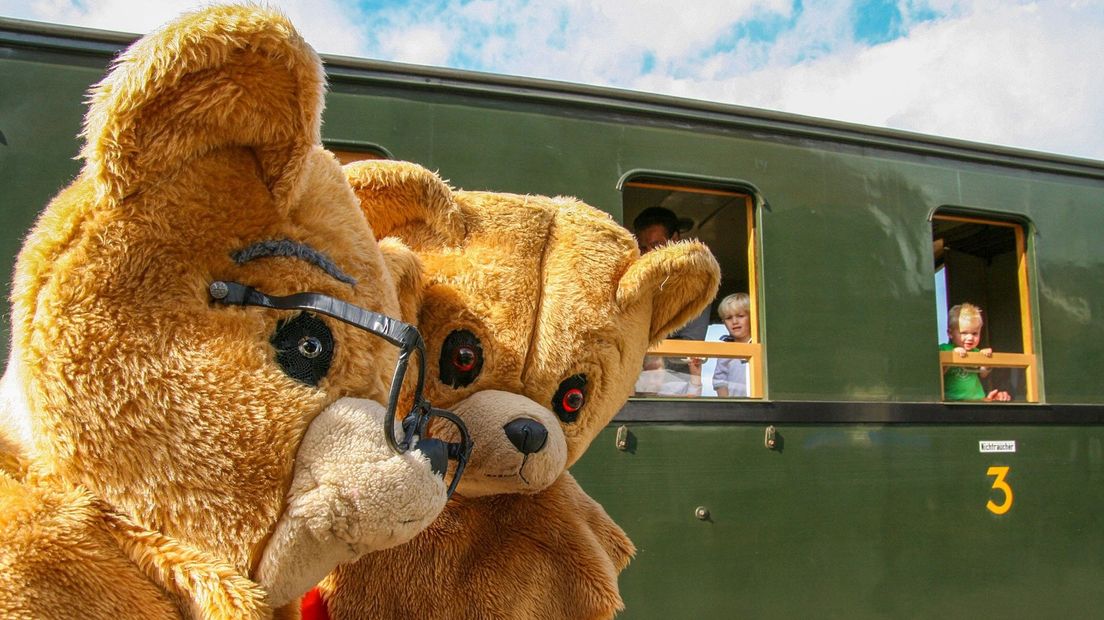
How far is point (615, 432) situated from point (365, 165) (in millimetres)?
1761

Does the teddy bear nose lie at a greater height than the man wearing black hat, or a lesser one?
lesser

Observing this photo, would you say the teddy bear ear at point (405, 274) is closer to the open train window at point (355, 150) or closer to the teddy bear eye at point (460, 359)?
the teddy bear eye at point (460, 359)

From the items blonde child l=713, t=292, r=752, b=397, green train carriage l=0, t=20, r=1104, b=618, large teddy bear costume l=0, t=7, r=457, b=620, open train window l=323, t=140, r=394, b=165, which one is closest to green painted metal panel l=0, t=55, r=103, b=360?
green train carriage l=0, t=20, r=1104, b=618

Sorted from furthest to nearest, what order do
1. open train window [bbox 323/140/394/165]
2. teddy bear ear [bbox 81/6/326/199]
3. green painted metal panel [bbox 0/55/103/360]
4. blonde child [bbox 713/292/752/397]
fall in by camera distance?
blonde child [bbox 713/292/752/397], open train window [bbox 323/140/394/165], green painted metal panel [bbox 0/55/103/360], teddy bear ear [bbox 81/6/326/199]

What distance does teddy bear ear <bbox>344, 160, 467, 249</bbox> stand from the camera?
1.17 m

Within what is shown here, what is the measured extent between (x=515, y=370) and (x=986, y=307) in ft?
14.2

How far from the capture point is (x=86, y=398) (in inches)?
27.8

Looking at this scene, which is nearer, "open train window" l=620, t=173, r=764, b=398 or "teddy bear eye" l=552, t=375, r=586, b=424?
"teddy bear eye" l=552, t=375, r=586, b=424

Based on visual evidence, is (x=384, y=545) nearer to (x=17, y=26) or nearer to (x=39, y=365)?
(x=39, y=365)

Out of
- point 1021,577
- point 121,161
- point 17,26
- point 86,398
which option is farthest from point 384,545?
point 1021,577

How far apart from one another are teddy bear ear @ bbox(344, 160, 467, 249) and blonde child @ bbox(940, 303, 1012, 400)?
2.87 metres

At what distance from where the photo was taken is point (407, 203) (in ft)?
3.93

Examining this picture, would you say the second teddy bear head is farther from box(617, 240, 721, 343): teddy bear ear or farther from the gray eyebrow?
the gray eyebrow

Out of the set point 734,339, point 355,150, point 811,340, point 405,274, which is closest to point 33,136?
point 355,150
